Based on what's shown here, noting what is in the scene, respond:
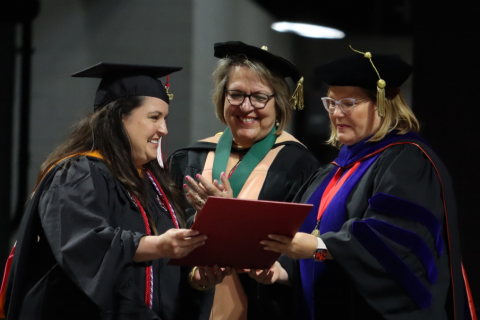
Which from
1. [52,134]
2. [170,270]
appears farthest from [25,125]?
[170,270]

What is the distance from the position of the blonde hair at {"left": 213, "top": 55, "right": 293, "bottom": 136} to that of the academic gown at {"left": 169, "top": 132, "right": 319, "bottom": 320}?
140mm

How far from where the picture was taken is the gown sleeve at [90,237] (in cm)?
196

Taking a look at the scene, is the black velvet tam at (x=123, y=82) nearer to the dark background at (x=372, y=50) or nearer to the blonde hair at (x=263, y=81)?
the blonde hair at (x=263, y=81)

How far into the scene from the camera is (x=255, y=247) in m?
2.12

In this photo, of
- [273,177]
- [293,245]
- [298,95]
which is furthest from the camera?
[298,95]

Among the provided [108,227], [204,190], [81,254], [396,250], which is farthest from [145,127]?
[396,250]

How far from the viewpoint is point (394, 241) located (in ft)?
7.04

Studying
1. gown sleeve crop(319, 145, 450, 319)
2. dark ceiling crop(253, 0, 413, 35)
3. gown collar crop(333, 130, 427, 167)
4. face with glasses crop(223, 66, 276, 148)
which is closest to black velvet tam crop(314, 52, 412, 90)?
gown collar crop(333, 130, 427, 167)

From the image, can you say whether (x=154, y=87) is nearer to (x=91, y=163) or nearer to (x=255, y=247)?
(x=91, y=163)

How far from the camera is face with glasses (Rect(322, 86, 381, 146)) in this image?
94.6 inches

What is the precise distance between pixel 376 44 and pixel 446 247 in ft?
A: 6.31

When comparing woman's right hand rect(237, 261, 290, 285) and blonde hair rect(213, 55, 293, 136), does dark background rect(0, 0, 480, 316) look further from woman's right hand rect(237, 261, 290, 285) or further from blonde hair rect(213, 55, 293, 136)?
woman's right hand rect(237, 261, 290, 285)

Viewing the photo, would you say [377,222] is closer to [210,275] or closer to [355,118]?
[355,118]

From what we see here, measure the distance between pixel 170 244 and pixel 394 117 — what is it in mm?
1098
